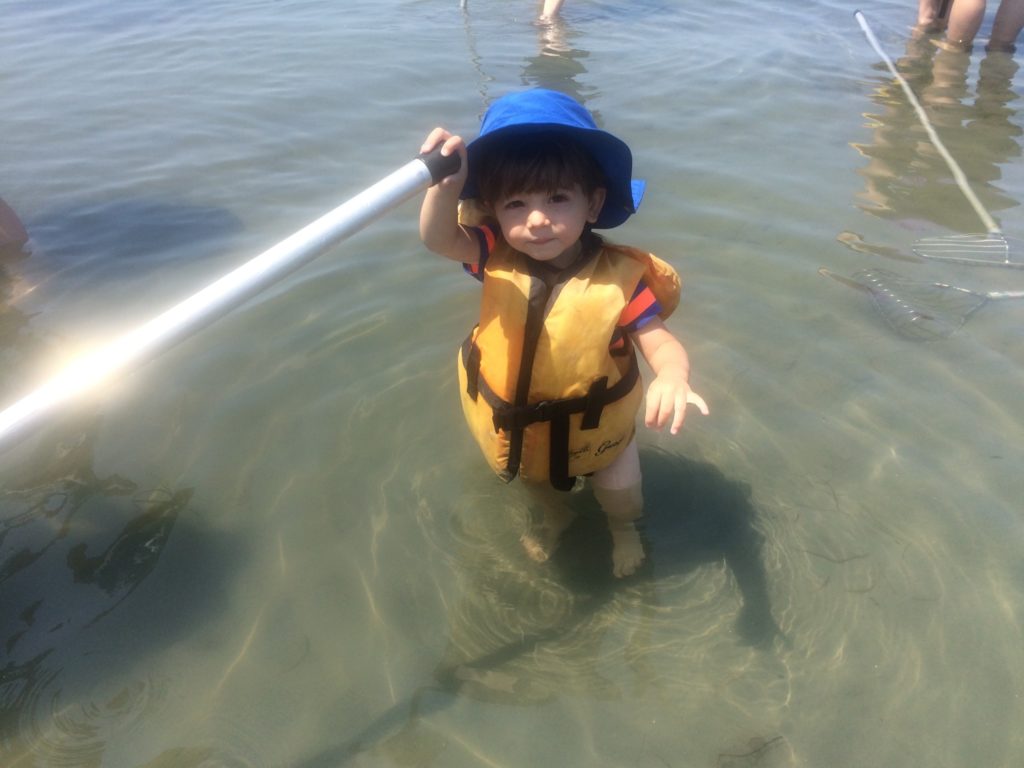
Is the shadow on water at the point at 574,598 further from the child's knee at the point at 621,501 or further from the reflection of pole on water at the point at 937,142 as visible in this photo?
the reflection of pole on water at the point at 937,142

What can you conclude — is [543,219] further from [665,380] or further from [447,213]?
[665,380]

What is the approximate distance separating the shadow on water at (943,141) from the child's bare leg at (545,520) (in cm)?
295

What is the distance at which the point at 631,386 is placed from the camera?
9.52 ft

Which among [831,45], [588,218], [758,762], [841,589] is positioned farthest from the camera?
[831,45]

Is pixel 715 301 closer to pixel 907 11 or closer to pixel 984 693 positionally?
pixel 984 693

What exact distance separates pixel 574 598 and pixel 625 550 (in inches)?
11.7

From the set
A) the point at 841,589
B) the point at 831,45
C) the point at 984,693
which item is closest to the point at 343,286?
the point at 841,589

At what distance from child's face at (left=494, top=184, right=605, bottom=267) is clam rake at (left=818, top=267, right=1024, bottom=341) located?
2465mm

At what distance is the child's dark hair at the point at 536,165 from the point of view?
2.54 meters

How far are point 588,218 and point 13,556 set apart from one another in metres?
2.66

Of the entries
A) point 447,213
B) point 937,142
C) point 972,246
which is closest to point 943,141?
point 937,142

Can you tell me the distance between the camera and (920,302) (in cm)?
439

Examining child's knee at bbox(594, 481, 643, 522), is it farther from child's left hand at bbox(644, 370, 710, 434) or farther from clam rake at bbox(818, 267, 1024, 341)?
clam rake at bbox(818, 267, 1024, 341)

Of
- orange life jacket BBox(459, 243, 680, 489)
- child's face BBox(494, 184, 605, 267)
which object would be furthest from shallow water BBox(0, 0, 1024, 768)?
child's face BBox(494, 184, 605, 267)
